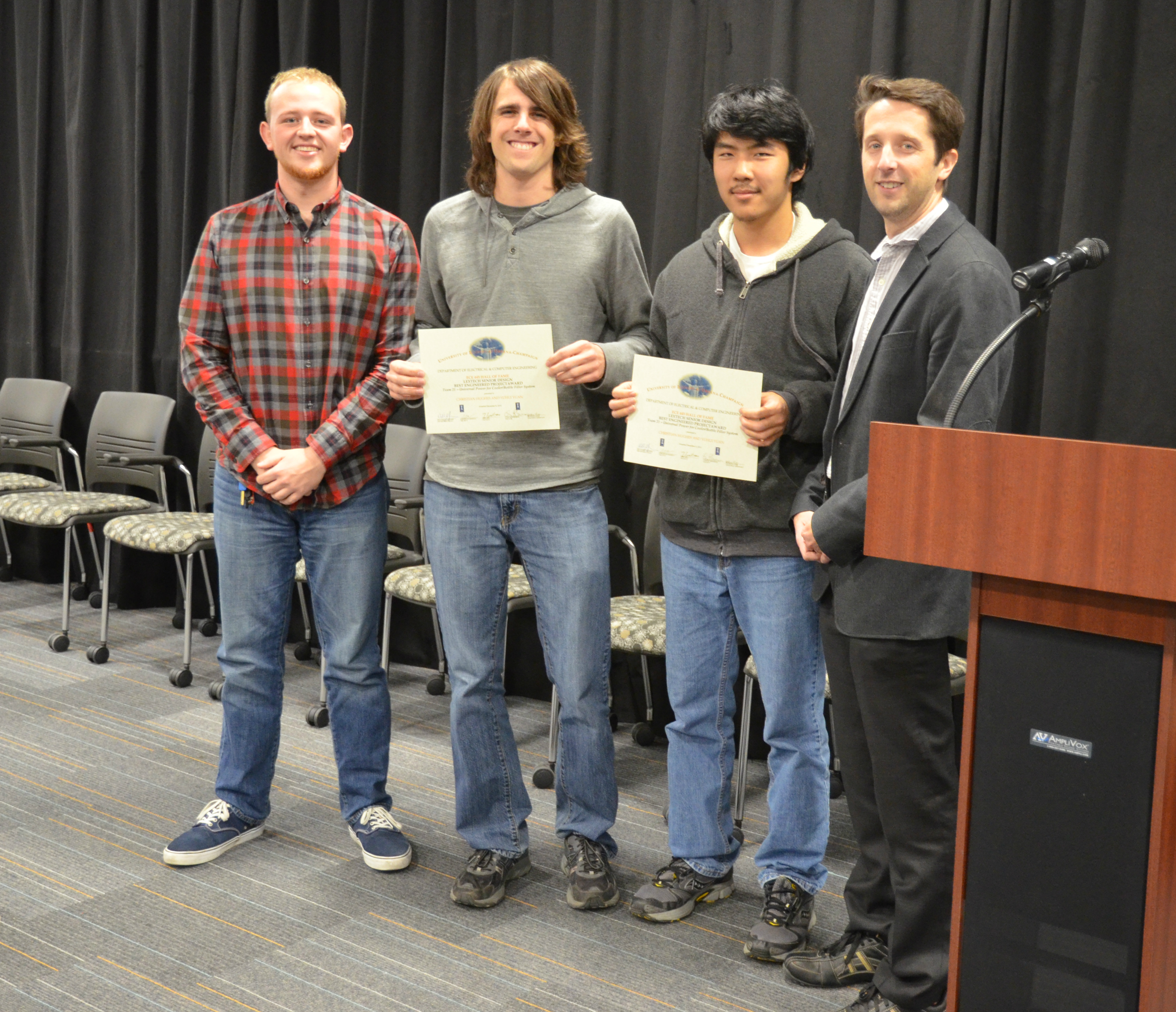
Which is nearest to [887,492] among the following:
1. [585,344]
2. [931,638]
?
[931,638]

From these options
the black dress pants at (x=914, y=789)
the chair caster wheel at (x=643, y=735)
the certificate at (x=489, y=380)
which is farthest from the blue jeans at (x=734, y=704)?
the chair caster wheel at (x=643, y=735)

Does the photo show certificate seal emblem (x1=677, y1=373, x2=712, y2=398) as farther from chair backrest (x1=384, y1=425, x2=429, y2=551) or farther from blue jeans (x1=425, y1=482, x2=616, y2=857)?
chair backrest (x1=384, y1=425, x2=429, y2=551)

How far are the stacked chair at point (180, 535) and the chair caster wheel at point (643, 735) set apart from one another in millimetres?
1707

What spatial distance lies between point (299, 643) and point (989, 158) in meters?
3.23

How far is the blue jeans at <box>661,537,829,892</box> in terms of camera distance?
2395mm

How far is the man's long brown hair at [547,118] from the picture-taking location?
2465mm

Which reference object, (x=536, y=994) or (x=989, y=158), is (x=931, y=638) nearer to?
(x=536, y=994)

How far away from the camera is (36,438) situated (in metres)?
5.50

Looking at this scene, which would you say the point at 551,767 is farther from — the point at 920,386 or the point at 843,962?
the point at 920,386

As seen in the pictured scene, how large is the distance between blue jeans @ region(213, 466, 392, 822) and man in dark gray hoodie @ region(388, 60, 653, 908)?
10.5 inches

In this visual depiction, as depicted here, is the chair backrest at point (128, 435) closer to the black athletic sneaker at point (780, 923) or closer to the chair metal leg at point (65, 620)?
the chair metal leg at point (65, 620)

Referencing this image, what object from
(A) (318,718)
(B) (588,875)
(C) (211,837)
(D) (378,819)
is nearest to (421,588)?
(A) (318,718)

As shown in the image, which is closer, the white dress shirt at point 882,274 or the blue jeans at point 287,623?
the white dress shirt at point 882,274

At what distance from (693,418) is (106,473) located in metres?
3.78
